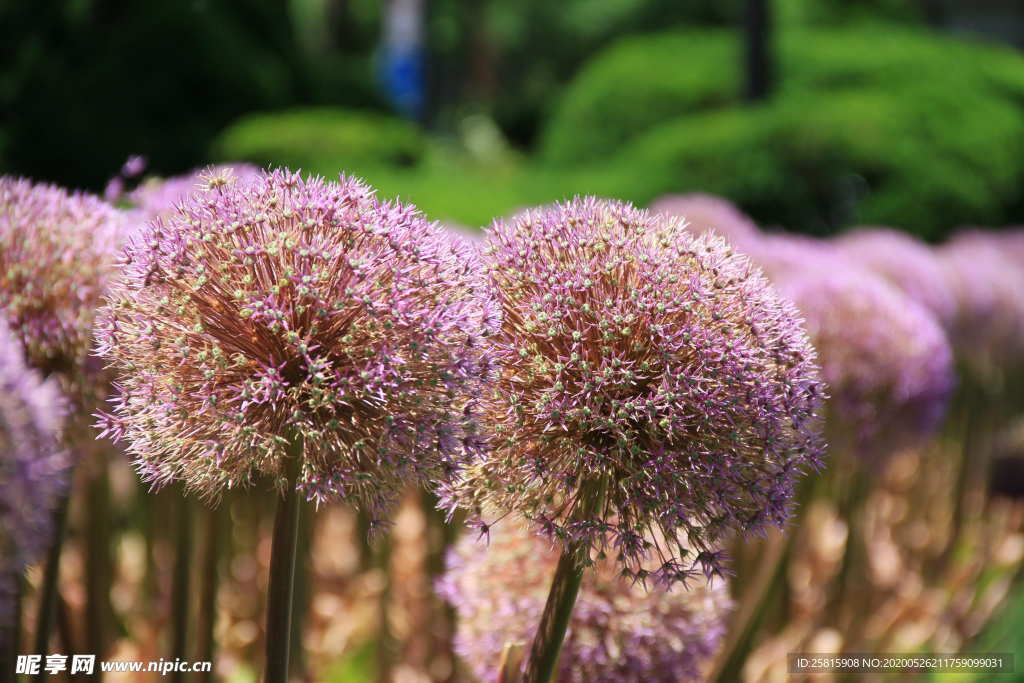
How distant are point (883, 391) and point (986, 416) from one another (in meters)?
2.11

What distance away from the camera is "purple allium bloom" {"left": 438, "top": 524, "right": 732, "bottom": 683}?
1258mm

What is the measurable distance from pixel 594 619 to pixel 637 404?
0.48 metres

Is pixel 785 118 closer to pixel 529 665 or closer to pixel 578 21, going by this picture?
pixel 529 665

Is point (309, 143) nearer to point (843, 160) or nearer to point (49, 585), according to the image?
point (843, 160)

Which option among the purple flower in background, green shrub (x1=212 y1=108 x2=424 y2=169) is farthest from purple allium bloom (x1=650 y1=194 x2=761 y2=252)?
green shrub (x1=212 y1=108 x2=424 y2=169)

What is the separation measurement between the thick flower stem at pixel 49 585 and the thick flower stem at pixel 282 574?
41cm

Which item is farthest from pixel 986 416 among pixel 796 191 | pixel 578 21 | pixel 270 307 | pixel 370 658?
pixel 578 21

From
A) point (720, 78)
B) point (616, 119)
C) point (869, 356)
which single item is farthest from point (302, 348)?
point (720, 78)

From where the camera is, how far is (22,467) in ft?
2.26

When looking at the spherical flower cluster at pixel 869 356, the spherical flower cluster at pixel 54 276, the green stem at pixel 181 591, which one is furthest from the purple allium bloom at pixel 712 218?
the spherical flower cluster at pixel 54 276

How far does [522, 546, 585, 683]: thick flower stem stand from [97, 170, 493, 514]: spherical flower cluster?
0.19 metres

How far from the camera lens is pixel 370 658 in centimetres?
236

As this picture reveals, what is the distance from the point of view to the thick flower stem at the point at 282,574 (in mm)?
909

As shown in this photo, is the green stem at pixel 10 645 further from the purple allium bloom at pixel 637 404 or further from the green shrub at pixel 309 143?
the green shrub at pixel 309 143
